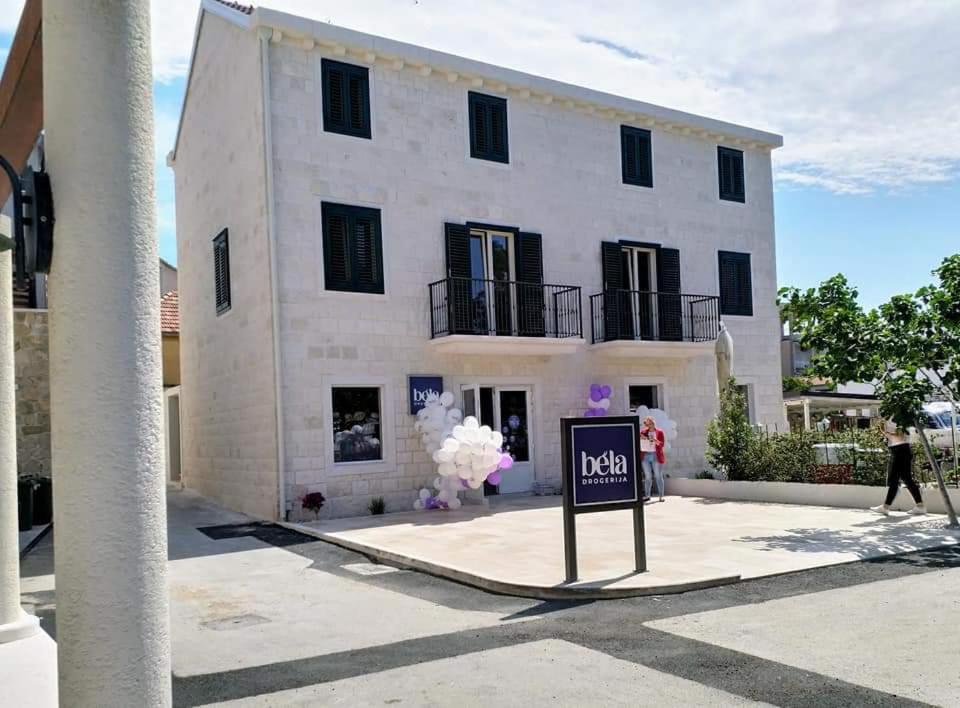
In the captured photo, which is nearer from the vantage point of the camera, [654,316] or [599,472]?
[599,472]

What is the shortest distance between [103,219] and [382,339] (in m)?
12.6

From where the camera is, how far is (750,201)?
2125 centimetres

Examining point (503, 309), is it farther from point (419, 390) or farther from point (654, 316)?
point (654, 316)

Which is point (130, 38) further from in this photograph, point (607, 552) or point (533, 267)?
point (533, 267)

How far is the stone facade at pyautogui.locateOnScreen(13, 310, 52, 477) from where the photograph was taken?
16719 millimetres

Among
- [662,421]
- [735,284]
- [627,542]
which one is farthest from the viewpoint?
[735,284]

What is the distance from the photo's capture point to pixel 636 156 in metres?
19.3

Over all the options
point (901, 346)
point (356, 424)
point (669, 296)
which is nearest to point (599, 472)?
point (901, 346)

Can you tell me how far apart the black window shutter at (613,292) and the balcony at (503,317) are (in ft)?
2.10

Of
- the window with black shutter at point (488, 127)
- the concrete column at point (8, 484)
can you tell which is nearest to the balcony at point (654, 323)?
the window with black shutter at point (488, 127)

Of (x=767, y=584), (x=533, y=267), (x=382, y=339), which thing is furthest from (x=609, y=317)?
Answer: (x=767, y=584)

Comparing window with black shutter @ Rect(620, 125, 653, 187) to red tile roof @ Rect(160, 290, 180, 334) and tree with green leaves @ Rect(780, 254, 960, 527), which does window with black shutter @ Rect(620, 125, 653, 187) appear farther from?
red tile roof @ Rect(160, 290, 180, 334)

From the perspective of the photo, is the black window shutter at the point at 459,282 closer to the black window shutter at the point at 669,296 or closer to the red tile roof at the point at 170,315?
the black window shutter at the point at 669,296

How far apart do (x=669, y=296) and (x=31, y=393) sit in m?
12.8
